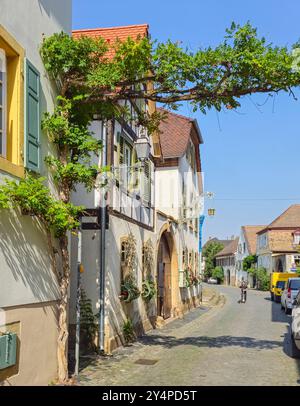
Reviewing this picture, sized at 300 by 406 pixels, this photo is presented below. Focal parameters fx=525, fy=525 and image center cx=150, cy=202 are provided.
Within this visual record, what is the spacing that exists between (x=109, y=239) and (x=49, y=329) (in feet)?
14.6

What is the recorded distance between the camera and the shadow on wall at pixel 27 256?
7168mm

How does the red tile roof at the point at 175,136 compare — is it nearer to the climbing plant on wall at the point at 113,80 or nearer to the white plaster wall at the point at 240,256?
the climbing plant on wall at the point at 113,80

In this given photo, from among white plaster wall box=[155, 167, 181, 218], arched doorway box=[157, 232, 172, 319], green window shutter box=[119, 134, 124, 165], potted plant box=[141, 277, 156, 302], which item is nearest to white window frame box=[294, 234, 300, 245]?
white plaster wall box=[155, 167, 181, 218]

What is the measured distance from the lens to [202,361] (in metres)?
11.3

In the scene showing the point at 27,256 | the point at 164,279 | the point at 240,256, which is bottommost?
the point at 164,279

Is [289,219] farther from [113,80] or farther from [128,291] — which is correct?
[113,80]

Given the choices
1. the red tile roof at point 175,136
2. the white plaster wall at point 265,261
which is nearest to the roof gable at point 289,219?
the white plaster wall at point 265,261

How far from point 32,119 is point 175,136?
17.5m

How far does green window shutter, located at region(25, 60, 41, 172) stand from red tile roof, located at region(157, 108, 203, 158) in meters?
14.6

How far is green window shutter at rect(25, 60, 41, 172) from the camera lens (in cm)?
795

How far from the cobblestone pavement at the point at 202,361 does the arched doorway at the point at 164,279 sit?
2.82 meters

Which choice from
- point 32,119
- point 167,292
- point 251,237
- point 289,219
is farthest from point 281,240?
point 32,119

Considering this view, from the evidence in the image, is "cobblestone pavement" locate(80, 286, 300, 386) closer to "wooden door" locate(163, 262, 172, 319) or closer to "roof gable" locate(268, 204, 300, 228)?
"wooden door" locate(163, 262, 172, 319)

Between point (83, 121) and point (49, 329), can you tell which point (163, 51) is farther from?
point (49, 329)
